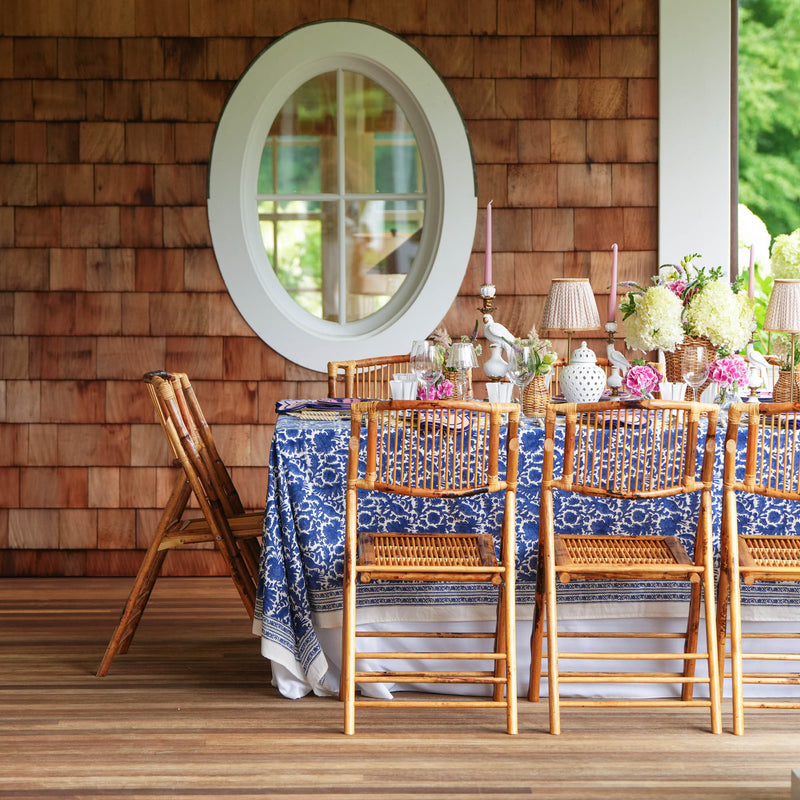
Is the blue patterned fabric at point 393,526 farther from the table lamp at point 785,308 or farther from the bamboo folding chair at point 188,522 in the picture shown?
the table lamp at point 785,308

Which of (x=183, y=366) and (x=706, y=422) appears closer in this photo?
(x=706, y=422)

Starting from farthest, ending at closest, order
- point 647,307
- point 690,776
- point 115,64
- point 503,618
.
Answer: point 115,64 → point 647,307 → point 503,618 → point 690,776

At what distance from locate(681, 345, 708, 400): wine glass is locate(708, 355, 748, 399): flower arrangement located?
0.16 feet

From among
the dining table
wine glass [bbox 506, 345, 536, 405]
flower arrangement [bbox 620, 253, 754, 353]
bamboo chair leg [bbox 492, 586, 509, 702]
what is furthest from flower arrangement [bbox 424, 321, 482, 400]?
bamboo chair leg [bbox 492, 586, 509, 702]

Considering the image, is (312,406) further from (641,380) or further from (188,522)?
(641,380)

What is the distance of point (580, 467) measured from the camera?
111 inches

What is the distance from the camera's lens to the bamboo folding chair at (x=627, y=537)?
264cm

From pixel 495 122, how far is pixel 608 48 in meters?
0.55

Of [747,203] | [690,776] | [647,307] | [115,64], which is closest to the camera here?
[690,776]

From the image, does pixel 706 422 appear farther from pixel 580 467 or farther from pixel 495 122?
pixel 495 122

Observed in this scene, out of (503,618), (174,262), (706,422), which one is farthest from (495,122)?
(503,618)

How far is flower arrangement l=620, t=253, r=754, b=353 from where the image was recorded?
3.11 m

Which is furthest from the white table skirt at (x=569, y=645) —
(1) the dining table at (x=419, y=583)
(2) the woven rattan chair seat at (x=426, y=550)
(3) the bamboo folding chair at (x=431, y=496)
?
(2) the woven rattan chair seat at (x=426, y=550)

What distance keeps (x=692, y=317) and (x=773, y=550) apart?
0.76 metres
